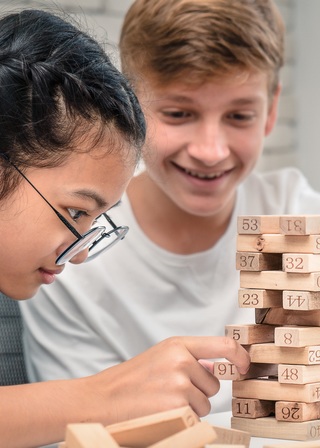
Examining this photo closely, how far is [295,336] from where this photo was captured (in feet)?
4.00

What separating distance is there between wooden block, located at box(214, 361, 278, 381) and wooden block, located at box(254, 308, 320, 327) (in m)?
0.07

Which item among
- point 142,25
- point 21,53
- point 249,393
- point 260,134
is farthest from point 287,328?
point 142,25

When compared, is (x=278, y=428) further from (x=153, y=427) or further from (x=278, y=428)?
(x=153, y=427)

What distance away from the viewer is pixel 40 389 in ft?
4.06

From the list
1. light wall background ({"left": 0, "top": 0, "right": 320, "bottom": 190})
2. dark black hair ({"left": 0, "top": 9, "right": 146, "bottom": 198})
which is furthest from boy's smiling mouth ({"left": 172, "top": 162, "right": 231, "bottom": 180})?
light wall background ({"left": 0, "top": 0, "right": 320, "bottom": 190})

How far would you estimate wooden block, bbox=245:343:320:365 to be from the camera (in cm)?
123

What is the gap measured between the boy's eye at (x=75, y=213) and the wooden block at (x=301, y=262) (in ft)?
1.03

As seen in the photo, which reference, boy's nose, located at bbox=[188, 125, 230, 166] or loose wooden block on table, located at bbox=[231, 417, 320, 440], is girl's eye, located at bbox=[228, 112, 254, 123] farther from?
loose wooden block on table, located at bbox=[231, 417, 320, 440]

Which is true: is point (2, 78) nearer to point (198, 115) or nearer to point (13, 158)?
point (13, 158)

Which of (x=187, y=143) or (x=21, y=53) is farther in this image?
(x=187, y=143)

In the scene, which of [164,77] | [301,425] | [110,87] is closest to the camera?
[301,425]

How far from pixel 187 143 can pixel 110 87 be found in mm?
459

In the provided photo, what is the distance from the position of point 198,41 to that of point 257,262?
636mm

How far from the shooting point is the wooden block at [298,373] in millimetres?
1223
